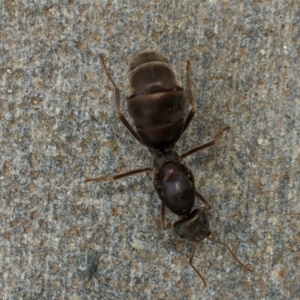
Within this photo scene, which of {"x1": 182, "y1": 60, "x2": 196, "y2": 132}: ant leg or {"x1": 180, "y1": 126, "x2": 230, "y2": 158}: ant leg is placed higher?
{"x1": 182, "y1": 60, "x2": 196, "y2": 132}: ant leg

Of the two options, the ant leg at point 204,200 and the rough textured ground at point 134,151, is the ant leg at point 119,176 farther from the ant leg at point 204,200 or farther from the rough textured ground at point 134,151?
the ant leg at point 204,200

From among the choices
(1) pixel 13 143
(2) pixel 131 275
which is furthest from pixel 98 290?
(1) pixel 13 143

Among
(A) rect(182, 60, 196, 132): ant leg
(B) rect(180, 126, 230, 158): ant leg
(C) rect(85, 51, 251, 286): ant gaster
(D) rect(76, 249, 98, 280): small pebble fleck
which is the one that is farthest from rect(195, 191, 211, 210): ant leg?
(D) rect(76, 249, 98, 280): small pebble fleck

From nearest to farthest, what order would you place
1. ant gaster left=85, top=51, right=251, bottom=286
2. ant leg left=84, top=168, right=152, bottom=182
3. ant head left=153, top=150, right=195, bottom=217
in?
ant gaster left=85, top=51, right=251, bottom=286 < ant head left=153, top=150, right=195, bottom=217 < ant leg left=84, top=168, right=152, bottom=182

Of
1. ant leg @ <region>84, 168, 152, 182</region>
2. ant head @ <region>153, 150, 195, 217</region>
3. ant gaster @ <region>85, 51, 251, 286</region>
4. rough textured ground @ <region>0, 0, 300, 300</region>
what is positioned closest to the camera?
ant gaster @ <region>85, 51, 251, 286</region>

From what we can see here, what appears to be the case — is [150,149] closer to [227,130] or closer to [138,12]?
[227,130]

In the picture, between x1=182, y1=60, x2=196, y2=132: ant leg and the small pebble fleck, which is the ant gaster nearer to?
x1=182, y1=60, x2=196, y2=132: ant leg

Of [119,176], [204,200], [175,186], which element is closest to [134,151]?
[119,176]
